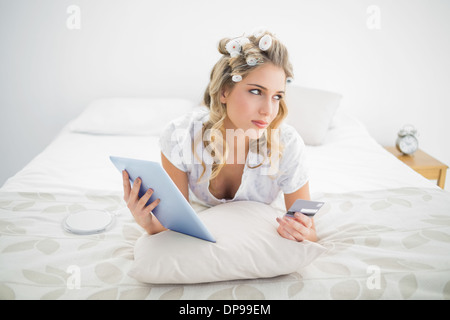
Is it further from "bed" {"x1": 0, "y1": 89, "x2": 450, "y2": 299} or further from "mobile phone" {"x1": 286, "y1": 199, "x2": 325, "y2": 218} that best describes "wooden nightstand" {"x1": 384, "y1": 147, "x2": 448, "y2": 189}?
"mobile phone" {"x1": 286, "y1": 199, "x2": 325, "y2": 218}

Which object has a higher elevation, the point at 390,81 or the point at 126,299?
the point at 390,81

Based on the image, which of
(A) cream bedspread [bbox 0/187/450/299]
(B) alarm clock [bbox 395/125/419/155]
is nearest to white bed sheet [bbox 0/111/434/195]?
(A) cream bedspread [bbox 0/187/450/299]

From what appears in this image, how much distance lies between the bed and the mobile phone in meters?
0.15

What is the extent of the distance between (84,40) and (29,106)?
657 mm

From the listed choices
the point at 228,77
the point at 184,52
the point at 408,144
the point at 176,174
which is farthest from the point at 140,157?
the point at 408,144

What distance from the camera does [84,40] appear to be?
2354 millimetres

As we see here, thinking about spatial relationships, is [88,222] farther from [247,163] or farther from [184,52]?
[184,52]

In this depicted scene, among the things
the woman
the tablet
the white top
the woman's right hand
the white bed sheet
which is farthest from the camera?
the white bed sheet

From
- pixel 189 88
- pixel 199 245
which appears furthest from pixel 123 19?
pixel 199 245

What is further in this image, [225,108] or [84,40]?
[84,40]

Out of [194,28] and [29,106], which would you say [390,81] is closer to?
[194,28]

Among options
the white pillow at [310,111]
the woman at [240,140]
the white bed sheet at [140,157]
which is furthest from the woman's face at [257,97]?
the white pillow at [310,111]

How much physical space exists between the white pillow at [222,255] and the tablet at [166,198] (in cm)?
3

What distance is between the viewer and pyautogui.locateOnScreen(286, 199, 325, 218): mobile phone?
875 mm
